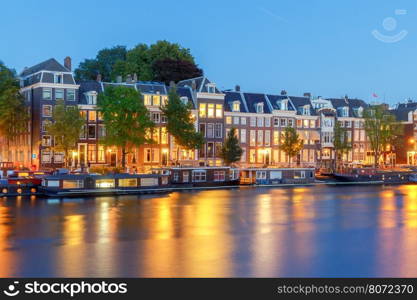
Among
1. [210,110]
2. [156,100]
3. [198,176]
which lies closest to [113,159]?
[156,100]

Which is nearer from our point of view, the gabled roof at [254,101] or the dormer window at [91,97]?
the dormer window at [91,97]

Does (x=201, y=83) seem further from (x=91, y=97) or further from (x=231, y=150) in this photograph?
(x=91, y=97)

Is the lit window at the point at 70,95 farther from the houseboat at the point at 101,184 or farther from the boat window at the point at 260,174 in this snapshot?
the boat window at the point at 260,174

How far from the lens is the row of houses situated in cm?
6988

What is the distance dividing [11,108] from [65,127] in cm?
911

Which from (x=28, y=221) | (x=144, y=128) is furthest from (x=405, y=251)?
(x=144, y=128)

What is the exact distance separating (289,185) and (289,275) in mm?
48093

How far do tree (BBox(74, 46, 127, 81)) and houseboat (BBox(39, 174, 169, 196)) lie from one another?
42.6m

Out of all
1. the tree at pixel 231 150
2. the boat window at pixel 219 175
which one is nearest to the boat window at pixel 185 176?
the boat window at pixel 219 175

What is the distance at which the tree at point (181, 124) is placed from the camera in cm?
7044

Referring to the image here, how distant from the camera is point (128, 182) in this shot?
59969 millimetres

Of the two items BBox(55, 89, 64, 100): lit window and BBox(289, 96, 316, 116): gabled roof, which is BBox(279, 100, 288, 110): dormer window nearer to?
BBox(289, 96, 316, 116): gabled roof

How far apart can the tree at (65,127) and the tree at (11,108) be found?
6412mm

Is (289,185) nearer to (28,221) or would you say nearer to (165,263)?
(28,221)
